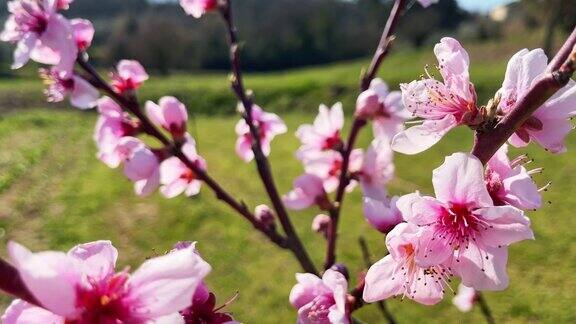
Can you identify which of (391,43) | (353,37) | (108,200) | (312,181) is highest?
(391,43)

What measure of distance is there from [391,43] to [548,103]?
410 mm

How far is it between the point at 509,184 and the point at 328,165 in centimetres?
66

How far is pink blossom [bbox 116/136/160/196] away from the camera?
889mm

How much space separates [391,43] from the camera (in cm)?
99

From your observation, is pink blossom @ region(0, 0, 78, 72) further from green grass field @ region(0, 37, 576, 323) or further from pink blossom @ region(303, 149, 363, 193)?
green grass field @ region(0, 37, 576, 323)

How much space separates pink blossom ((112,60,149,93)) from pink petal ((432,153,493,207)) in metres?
0.59

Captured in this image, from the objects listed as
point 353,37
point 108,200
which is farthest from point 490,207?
point 353,37

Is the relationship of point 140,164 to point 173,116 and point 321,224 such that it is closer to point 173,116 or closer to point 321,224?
point 173,116

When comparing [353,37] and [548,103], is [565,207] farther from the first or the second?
[353,37]

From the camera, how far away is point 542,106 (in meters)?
0.61

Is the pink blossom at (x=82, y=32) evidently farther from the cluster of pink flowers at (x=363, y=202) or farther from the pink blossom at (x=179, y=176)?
the pink blossom at (x=179, y=176)

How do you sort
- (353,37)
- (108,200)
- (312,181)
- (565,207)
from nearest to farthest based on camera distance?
(312,181), (565,207), (108,200), (353,37)

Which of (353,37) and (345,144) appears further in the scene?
(353,37)

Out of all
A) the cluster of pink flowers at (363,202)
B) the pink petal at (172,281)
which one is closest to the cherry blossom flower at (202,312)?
the cluster of pink flowers at (363,202)
